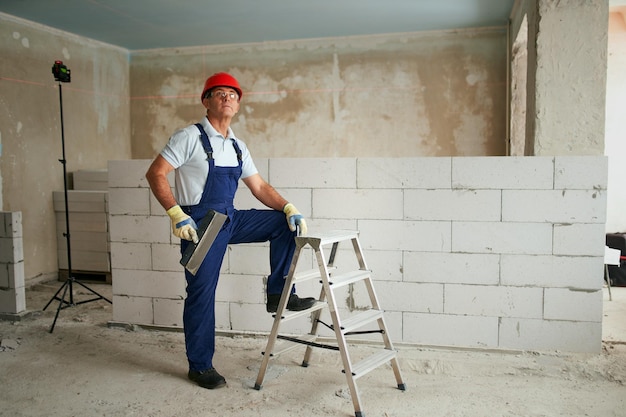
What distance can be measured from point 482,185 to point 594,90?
2.86 ft

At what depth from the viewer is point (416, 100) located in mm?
5812

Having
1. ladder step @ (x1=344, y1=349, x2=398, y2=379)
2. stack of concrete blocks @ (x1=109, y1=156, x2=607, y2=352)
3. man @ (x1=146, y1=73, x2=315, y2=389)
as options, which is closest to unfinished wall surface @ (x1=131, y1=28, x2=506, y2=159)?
stack of concrete blocks @ (x1=109, y1=156, x2=607, y2=352)

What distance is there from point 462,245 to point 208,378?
5.33 feet

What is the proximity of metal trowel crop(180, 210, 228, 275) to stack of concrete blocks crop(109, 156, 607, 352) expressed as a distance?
88 centimetres

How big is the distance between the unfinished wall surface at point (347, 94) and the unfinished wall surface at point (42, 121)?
2.48ft

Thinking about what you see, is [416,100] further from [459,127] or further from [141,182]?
[141,182]

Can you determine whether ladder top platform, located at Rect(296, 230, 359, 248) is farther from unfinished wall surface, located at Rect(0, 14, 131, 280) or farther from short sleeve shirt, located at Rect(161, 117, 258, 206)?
unfinished wall surface, located at Rect(0, 14, 131, 280)

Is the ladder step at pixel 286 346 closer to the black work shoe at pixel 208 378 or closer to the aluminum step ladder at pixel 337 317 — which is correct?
the aluminum step ladder at pixel 337 317

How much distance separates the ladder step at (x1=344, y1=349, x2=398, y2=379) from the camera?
2.31 m

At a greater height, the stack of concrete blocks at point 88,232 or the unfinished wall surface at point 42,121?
the unfinished wall surface at point 42,121

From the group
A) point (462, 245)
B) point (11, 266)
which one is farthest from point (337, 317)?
point (11, 266)

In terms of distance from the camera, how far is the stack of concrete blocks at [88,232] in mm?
4945

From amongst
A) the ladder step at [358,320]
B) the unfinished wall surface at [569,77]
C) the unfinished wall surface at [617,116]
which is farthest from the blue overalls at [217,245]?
the unfinished wall surface at [617,116]

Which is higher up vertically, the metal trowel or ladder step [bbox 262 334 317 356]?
the metal trowel
